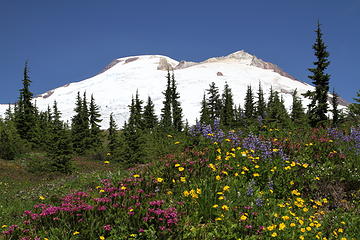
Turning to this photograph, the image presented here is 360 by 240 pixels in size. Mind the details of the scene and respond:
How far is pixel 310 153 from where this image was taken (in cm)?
911

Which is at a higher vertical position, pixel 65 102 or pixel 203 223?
pixel 65 102

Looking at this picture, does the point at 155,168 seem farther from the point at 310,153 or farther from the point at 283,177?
the point at 310,153

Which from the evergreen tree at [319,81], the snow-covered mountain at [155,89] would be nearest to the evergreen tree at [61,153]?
the evergreen tree at [319,81]

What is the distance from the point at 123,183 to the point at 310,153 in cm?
594

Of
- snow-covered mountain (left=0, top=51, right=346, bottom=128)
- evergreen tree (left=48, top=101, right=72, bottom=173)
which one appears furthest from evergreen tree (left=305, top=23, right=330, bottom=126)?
snow-covered mountain (left=0, top=51, right=346, bottom=128)

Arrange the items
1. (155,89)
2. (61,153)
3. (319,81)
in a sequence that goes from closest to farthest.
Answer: (61,153) < (319,81) < (155,89)

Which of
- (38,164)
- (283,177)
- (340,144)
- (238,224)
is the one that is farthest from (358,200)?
(38,164)

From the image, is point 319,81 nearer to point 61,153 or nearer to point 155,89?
point 61,153

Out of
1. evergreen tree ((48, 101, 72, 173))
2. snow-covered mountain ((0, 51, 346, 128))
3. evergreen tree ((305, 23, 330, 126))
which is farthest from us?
snow-covered mountain ((0, 51, 346, 128))

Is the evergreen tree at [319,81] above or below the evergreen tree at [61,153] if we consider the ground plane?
above

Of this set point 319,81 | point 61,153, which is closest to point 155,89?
point 319,81

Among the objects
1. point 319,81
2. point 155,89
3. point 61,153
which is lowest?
point 61,153

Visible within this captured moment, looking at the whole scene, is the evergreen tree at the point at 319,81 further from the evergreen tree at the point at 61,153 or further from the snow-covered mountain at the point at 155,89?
the snow-covered mountain at the point at 155,89

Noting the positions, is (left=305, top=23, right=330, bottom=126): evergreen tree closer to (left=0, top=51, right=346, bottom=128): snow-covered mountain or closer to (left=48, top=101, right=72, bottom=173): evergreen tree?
(left=48, top=101, right=72, bottom=173): evergreen tree
